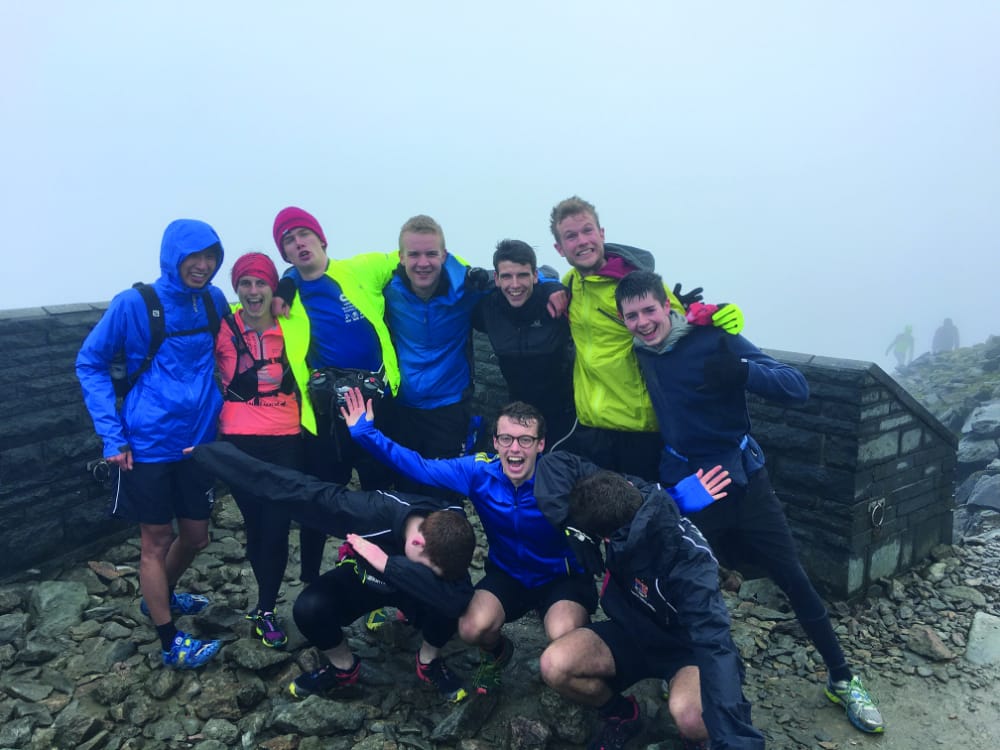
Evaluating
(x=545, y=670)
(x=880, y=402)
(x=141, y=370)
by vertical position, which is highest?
(x=141, y=370)

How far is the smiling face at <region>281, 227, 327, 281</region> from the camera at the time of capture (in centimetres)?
456

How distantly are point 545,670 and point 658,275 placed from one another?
2.46 meters

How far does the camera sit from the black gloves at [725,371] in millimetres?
3814

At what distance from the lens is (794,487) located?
5562 millimetres

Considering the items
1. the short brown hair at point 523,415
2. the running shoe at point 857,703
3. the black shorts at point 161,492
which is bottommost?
the running shoe at point 857,703

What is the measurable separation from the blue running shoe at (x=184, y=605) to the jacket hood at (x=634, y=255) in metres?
4.30

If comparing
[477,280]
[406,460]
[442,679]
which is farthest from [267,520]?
[477,280]

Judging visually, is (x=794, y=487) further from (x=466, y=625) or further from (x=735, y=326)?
(x=466, y=625)

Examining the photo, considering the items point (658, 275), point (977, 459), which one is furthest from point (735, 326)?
point (977, 459)

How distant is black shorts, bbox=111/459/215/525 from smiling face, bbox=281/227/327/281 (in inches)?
63.2

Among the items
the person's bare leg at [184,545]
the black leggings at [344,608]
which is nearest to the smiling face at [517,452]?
the black leggings at [344,608]

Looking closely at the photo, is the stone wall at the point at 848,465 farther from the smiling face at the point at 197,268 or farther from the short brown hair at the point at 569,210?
the smiling face at the point at 197,268

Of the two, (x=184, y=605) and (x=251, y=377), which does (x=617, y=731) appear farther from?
(x=184, y=605)

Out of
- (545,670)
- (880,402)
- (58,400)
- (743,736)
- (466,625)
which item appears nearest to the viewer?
(743,736)
